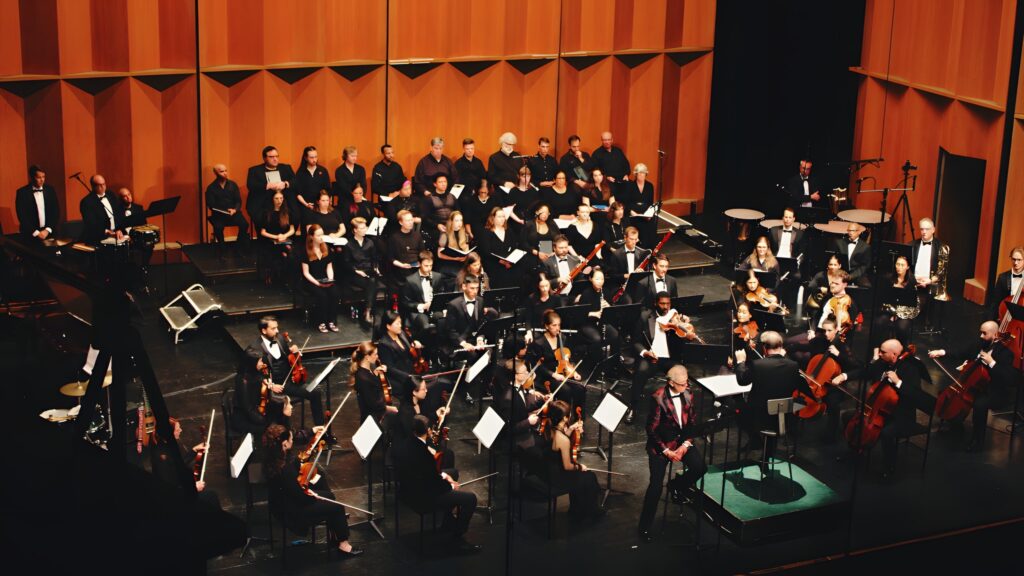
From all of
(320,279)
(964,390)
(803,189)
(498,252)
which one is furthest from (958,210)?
(320,279)

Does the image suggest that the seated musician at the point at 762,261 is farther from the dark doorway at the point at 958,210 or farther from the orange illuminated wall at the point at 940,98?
the dark doorway at the point at 958,210

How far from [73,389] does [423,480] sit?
2.46 m

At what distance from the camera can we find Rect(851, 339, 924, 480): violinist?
30.0ft

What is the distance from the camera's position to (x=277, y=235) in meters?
12.1

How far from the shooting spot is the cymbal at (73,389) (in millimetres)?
8062

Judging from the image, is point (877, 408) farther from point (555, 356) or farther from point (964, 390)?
point (555, 356)

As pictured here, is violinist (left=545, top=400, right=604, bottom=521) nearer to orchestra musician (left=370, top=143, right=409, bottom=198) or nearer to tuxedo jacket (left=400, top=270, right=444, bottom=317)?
tuxedo jacket (left=400, top=270, right=444, bottom=317)

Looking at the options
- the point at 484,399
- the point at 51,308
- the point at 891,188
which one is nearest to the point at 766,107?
the point at 891,188

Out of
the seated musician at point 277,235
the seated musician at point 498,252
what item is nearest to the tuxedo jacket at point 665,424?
the seated musician at point 498,252

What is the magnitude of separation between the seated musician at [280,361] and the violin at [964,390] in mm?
4905

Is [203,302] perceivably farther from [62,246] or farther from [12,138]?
[12,138]

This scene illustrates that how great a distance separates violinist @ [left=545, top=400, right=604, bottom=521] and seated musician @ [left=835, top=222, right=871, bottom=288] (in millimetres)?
4718

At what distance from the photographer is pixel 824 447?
9766 millimetres

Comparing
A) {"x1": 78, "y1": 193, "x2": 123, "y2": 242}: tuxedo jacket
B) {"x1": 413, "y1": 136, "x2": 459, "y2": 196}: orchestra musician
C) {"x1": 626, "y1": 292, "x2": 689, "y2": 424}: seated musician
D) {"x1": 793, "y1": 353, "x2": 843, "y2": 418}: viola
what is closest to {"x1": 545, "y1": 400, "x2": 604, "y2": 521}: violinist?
{"x1": 626, "y1": 292, "x2": 689, "y2": 424}: seated musician
